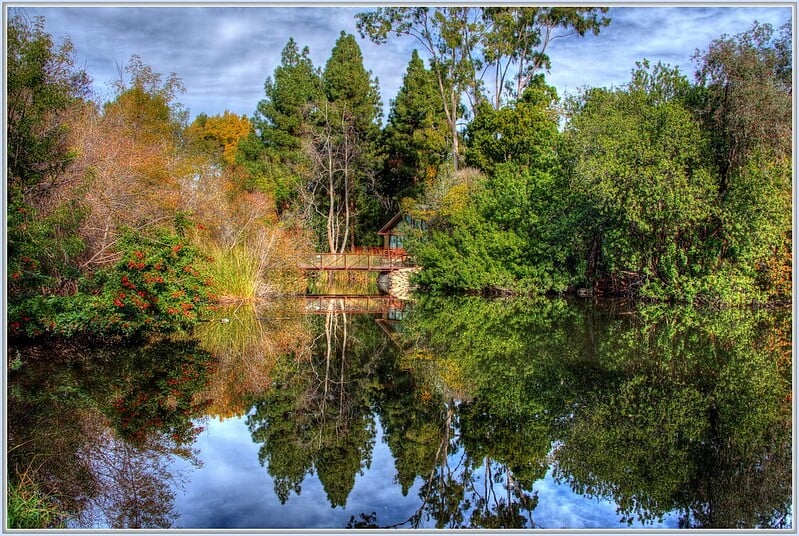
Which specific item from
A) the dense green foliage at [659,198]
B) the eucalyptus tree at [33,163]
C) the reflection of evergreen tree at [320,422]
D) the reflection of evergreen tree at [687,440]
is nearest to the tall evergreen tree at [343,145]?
the dense green foliage at [659,198]

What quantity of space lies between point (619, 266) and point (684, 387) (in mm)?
14162

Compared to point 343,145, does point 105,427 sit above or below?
below

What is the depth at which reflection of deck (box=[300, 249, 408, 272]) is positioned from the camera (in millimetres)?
35406

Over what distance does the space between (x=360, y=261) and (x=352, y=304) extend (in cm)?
1424

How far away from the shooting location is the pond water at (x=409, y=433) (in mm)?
5246

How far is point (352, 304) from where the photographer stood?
23.4 metres

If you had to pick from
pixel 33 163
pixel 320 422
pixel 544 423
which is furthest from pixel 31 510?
pixel 33 163

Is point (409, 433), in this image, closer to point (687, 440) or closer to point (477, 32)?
point (687, 440)

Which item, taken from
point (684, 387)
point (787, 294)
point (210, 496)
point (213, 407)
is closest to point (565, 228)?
point (787, 294)

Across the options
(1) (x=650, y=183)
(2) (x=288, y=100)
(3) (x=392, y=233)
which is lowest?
(1) (x=650, y=183)

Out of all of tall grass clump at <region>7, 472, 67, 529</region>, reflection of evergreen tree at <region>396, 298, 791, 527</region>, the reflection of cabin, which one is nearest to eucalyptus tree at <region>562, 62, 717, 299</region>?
reflection of evergreen tree at <region>396, 298, 791, 527</region>

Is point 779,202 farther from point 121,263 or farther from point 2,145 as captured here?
point 2,145

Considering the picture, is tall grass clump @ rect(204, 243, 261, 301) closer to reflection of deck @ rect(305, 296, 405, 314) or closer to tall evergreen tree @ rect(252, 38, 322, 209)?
reflection of deck @ rect(305, 296, 405, 314)

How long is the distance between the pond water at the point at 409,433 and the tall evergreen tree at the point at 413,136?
28.0 m
